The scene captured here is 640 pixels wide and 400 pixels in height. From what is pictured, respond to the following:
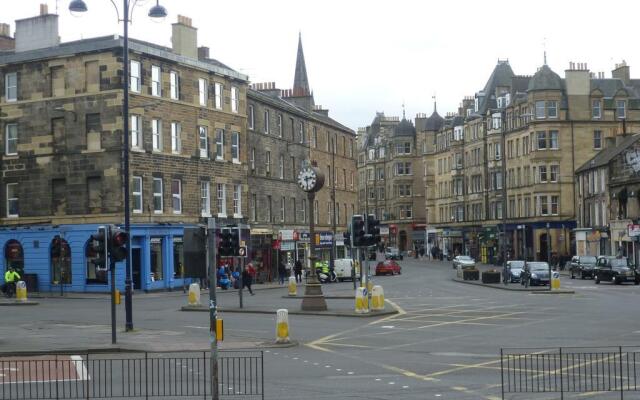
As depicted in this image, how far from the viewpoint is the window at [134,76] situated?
51844 millimetres

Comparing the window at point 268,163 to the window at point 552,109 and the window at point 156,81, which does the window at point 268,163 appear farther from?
the window at point 552,109

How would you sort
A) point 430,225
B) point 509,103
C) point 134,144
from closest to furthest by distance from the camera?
point 134,144, point 509,103, point 430,225

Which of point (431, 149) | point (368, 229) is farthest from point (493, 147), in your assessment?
point (368, 229)

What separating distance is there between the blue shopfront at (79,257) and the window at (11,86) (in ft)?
25.8

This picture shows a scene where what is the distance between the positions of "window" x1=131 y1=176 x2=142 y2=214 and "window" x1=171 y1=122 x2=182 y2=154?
12.4ft

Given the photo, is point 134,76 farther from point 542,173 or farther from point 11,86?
point 542,173

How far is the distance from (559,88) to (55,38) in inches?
2016

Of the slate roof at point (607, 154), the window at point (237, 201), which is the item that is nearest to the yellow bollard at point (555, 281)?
the window at point (237, 201)

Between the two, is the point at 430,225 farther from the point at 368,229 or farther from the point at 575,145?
the point at 368,229

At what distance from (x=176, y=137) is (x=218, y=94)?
561cm

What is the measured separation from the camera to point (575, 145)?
88375mm

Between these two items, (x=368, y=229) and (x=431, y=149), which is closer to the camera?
(x=368, y=229)

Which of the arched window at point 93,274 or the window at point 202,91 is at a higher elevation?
the window at point 202,91

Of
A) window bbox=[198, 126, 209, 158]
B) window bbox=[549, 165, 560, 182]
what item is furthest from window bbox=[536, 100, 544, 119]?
window bbox=[198, 126, 209, 158]
